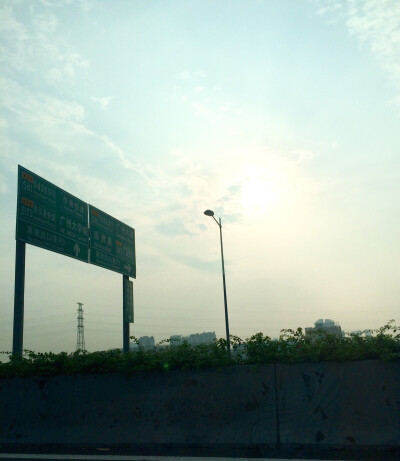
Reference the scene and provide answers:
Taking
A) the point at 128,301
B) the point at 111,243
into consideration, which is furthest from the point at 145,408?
the point at 128,301

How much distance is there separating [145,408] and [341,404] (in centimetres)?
290

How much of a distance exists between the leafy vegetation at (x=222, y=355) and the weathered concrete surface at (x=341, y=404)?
210 mm

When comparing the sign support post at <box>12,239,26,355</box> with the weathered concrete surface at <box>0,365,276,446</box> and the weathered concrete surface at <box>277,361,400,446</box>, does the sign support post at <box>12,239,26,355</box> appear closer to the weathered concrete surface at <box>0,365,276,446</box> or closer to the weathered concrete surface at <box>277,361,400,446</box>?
the weathered concrete surface at <box>0,365,276,446</box>

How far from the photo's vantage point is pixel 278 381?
6.84 metres

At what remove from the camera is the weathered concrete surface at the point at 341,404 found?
20.5 ft

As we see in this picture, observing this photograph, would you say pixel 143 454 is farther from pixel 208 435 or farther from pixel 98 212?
pixel 98 212

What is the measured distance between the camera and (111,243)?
66.7 feet

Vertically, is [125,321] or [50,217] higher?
[50,217]

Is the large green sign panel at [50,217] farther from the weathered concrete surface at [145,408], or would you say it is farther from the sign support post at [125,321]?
the weathered concrete surface at [145,408]

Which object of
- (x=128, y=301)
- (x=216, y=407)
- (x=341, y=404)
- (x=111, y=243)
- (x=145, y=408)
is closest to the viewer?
(x=341, y=404)

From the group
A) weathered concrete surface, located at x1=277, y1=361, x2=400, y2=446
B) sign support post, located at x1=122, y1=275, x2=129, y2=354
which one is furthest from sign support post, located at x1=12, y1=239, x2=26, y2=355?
weathered concrete surface, located at x1=277, y1=361, x2=400, y2=446

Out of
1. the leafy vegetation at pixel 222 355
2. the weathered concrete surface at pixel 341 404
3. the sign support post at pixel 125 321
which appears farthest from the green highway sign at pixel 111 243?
the weathered concrete surface at pixel 341 404

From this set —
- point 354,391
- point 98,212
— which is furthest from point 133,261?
point 354,391

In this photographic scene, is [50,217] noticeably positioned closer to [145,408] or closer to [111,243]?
[111,243]
